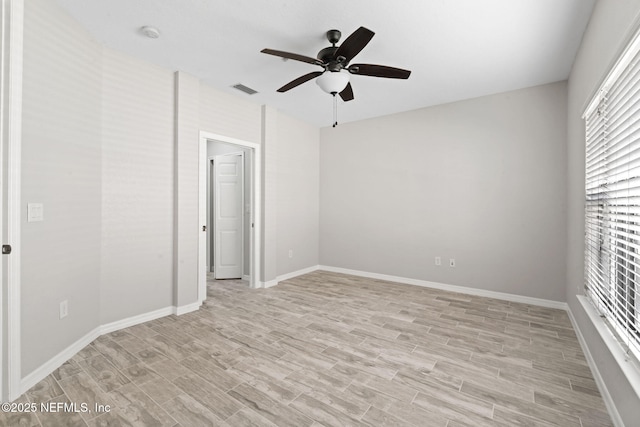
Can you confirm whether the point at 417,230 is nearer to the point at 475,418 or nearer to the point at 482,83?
the point at 482,83

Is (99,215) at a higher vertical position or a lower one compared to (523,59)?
lower

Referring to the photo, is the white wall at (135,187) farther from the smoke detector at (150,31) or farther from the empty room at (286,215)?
the smoke detector at (150,31)

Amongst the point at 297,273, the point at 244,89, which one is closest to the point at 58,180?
the point at 244,89

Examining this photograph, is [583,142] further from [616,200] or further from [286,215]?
[286,215]

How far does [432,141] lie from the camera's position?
179 inches

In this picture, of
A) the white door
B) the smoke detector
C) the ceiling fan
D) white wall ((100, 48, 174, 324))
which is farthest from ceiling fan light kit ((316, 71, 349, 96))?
the white door

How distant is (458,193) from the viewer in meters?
4.34

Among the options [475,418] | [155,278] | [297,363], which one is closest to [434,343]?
[475,418]

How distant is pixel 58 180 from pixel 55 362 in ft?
4.59

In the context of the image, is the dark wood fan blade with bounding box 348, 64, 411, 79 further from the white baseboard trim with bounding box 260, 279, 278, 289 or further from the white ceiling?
the white baseboard trim with bounding box 260, 279, 278, 289

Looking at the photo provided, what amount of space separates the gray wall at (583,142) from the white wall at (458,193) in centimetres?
26

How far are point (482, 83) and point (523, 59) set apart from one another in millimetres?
613

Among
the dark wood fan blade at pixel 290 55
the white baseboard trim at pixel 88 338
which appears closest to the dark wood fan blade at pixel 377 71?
the dark wood fan blade at pixel 290 55

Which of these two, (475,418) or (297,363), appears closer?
(475,418)
